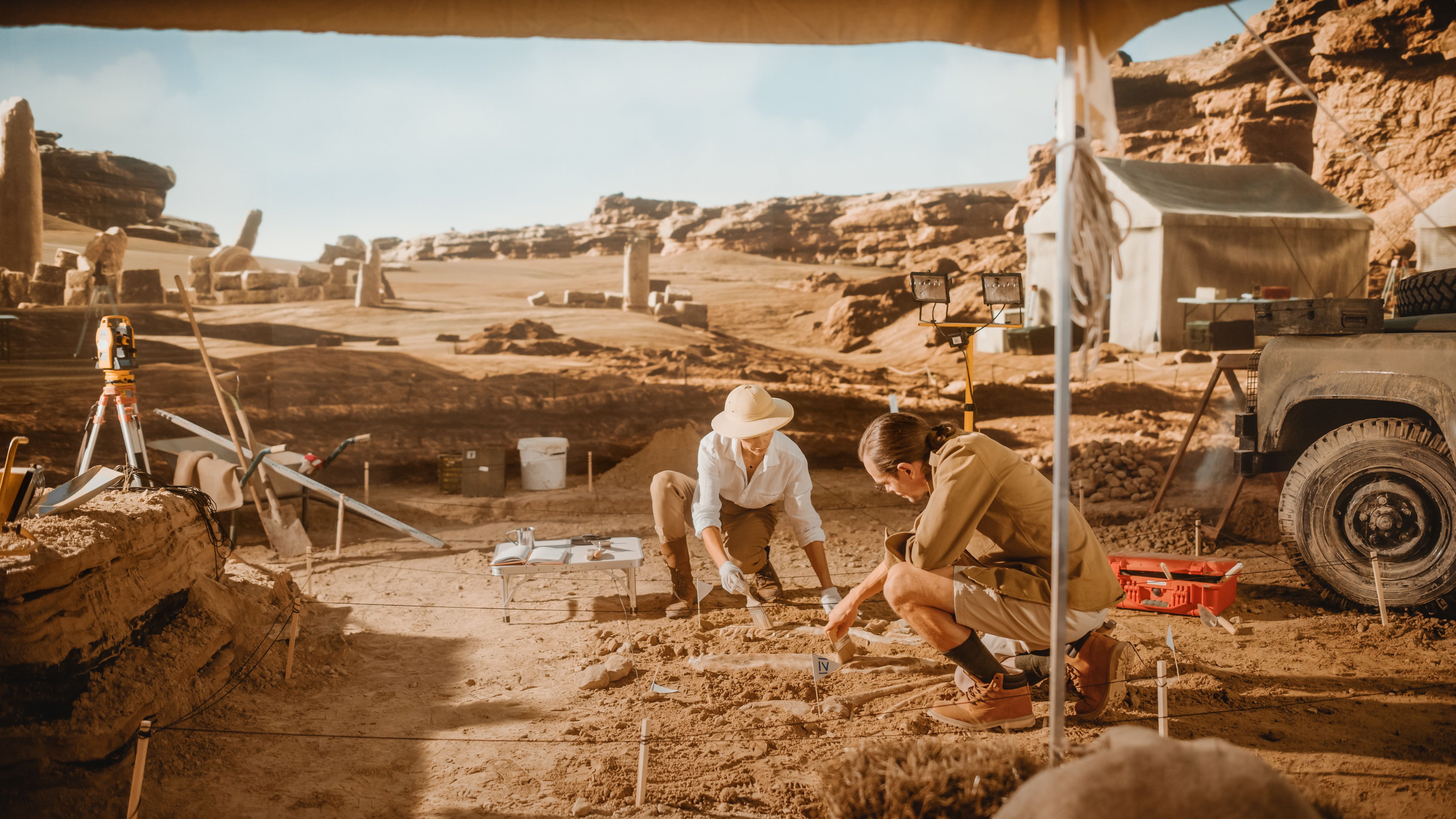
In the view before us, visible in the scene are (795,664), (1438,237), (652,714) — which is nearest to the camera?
(652,714)

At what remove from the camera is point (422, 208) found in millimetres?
9594

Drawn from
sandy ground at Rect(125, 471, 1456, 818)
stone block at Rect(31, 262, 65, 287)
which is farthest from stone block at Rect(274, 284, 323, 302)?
sandy ground at Rect(125, 471, 1456, 818)

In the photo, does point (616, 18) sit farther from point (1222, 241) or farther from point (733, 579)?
point (1222, 241)

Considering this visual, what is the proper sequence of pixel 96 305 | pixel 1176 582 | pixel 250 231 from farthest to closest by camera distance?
pixel 250 231 → pixel 96 305 → pixel 1176 582

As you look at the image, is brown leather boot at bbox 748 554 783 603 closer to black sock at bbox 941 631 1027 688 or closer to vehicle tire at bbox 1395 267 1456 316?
black sock at bbox 941 631 1027 688

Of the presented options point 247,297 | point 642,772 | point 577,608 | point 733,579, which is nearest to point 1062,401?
point 642,772

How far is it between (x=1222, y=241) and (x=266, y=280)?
10.7m

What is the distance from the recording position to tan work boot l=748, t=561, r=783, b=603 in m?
4.91

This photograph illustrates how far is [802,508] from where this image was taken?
4629mm

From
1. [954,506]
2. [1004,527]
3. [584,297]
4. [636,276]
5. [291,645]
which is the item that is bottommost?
[291,645]

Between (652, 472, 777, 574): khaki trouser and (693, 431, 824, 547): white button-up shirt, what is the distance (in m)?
0.07

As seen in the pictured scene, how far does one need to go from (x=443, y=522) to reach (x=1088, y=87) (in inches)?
246

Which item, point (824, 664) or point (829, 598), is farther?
point (829, 598)

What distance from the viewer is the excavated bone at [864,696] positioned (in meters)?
3.37
